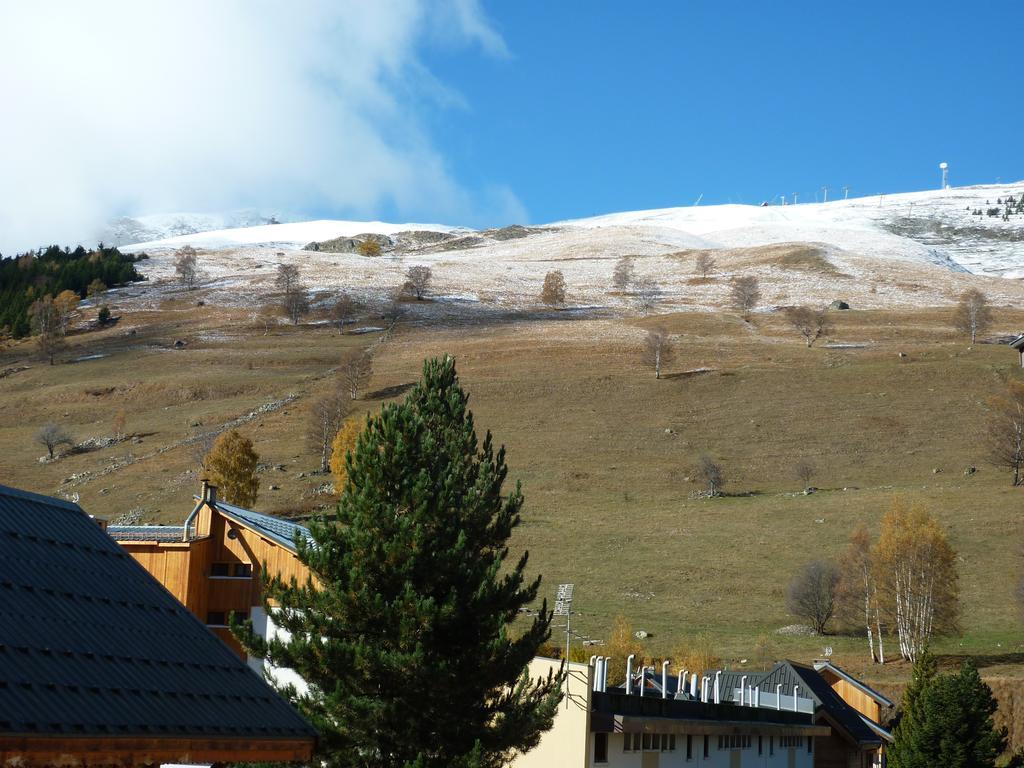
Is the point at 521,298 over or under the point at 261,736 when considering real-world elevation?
over

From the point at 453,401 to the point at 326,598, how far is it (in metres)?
6.34

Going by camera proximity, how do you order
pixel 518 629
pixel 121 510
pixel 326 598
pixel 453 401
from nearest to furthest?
pixel 326 598, pixel 453 401, pixel 518 629, pixel 121 510

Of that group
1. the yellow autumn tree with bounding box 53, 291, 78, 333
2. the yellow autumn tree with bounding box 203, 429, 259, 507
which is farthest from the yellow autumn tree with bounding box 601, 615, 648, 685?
the yellow autumn tree with bounding box 53, 291, 78, 333

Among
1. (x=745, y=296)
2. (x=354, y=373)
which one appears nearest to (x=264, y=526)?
(x=354, y=373)

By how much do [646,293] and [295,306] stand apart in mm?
52323

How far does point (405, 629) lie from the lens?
18.9 metres

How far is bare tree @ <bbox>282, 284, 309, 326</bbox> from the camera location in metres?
141

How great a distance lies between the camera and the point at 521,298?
162 meters

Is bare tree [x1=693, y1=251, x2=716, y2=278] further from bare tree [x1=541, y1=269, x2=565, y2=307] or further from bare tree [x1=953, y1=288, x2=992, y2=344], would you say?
bare tree [x1=953, y1=288, x2=992, y2=344]

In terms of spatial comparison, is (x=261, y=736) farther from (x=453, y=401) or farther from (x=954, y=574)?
(x=954, y=574)

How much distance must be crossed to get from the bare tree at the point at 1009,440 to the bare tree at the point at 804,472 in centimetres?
1249

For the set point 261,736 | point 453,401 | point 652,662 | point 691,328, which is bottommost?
point 652,662

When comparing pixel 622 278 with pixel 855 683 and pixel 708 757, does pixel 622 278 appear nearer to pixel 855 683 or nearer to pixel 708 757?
pixel 855 683

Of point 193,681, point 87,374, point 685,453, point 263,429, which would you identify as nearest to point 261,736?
point 193,681
